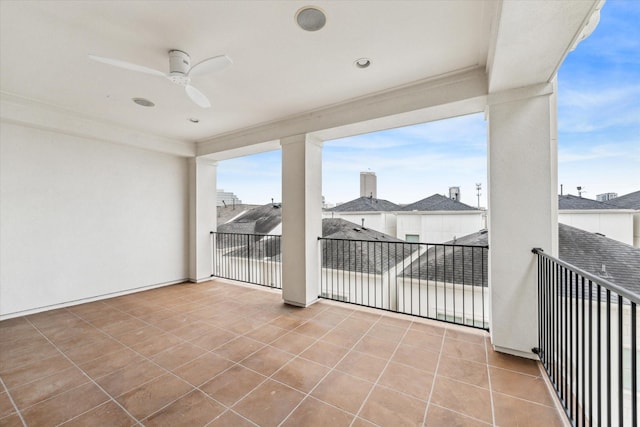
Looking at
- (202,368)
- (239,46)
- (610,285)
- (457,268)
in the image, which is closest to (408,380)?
(610,285)

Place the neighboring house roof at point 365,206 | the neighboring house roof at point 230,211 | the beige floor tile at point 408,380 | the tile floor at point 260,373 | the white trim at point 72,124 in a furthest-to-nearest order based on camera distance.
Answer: the neighboring house roof at point 365,206
the neighboring house roof at point 230,211
the white trim at point 72,124
the beige floor tile at point 408,380
the tile floor at point 260,373

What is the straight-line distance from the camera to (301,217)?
4.02 metres

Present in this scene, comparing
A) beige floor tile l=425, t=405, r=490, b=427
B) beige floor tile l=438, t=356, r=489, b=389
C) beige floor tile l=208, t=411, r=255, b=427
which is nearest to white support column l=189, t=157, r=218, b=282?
beige floor tile l=208, t=411, r=255, b=427

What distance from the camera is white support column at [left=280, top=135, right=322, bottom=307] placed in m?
4.00

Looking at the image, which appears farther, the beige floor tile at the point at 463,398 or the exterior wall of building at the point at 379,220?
the exterior wall of building at the point at 379,220

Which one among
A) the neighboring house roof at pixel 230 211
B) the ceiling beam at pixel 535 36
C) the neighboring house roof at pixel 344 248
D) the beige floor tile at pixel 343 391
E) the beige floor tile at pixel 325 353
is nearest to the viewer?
the ceiling beam at pixel 535 36

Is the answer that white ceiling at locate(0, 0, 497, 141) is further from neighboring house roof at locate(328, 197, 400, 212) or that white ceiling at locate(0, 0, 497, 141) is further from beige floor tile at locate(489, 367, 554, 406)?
neighboring house roof at locate(328, 197, 400, 212)

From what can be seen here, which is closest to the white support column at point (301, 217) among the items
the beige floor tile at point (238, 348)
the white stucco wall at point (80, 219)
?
the beige floor tile at point (238, 348)

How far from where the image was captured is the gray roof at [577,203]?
2652mm

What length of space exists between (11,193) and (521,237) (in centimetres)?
599

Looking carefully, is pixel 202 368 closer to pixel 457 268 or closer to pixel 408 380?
pixel 408 380

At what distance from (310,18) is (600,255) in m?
3.52

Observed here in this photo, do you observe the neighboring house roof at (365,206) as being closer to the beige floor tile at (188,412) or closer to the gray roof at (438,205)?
the gray roof at (438,205)

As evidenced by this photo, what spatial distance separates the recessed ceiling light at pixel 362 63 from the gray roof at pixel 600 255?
251 cm
